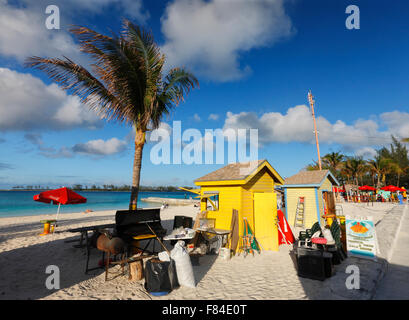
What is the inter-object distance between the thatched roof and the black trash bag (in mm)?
4855

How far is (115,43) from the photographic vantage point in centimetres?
693

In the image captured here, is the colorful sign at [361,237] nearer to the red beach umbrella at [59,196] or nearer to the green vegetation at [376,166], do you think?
the red beach umbrella at [59,196]

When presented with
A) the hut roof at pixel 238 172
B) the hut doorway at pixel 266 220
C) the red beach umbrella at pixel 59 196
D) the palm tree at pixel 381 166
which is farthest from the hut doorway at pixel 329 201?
the palm tree at pixel 381 166

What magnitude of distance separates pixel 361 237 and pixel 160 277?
6.93 meters

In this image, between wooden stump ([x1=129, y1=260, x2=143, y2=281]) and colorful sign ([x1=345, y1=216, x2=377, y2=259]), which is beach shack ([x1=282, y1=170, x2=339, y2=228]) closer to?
colorful sign ([x1=345, y1=216, x2=377, y2=259])

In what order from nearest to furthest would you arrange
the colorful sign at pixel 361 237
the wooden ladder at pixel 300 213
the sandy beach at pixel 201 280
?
the sandy beach at pixel 201 280, the colorful sign at pixel 361 237, the wooden ladder at pixel 300 213

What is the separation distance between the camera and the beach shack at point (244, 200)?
8.68 meters

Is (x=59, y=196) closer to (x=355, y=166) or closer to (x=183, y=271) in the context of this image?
(x=183, y=271)

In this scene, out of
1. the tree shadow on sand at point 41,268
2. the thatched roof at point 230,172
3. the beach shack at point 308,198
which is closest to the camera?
the tree shadow on sand at point 41,268

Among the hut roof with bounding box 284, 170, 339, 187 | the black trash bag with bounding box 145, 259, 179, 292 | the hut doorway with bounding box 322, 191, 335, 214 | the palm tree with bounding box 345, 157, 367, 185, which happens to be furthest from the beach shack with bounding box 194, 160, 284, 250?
the palm tree with bounding box 345, 157, 367, 185

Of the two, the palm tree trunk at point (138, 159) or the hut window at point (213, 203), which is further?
the hut window at point (213, 203)

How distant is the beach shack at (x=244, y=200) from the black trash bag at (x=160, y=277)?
4.39 metres

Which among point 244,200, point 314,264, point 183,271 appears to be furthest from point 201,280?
point 244,200
